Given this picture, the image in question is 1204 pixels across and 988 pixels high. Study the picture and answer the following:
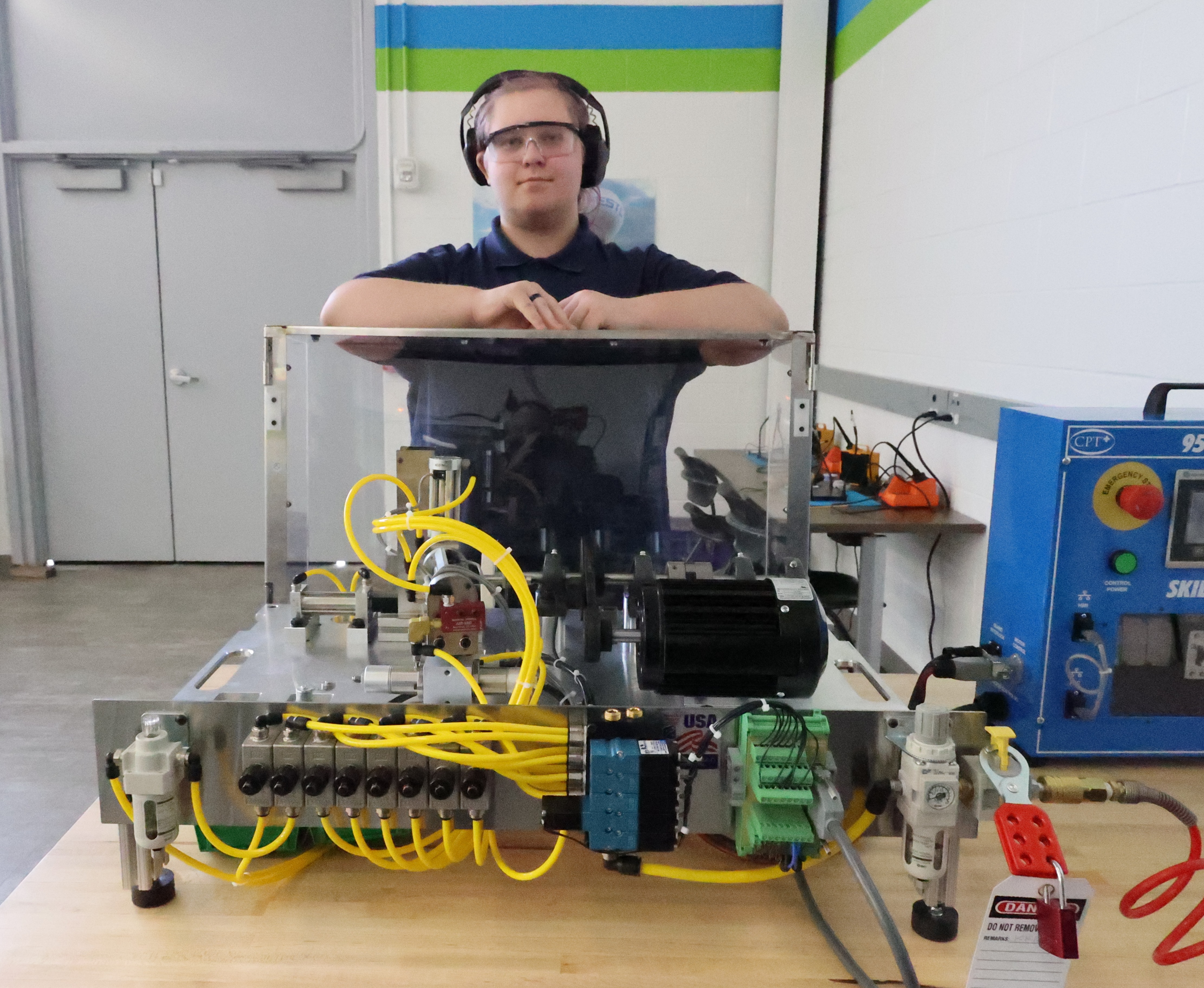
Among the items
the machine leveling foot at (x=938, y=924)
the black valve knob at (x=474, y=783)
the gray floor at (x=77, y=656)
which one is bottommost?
the gray floor at (x=77, y=656)

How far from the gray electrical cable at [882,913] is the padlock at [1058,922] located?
10 centimetres

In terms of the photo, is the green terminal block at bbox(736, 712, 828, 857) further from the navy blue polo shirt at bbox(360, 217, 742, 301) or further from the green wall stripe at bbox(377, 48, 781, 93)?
the green wall stripe at bbox(377, 48, 781, 93)

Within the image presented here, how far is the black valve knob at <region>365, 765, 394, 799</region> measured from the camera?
716mm

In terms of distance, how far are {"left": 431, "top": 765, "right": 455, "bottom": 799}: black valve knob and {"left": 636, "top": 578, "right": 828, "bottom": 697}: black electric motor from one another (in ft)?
0.64

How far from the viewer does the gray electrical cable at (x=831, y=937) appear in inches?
27.5

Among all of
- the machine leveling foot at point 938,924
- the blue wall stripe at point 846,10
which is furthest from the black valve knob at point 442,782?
the blue wall stripe at point 846,10

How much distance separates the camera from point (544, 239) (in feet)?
5.41

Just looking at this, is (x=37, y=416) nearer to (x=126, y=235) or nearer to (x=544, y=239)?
(x=126, y=235)

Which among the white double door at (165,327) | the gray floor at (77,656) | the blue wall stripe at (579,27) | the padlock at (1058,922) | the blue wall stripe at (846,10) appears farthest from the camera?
the white double door at (165,327)

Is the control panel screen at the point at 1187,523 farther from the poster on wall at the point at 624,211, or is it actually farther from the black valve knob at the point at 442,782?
the poster on wall at the point at 624,211

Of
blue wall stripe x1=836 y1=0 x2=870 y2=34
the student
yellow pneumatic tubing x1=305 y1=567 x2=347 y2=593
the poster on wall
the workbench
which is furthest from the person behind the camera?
the poster on wall

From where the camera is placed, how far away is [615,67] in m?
3.60

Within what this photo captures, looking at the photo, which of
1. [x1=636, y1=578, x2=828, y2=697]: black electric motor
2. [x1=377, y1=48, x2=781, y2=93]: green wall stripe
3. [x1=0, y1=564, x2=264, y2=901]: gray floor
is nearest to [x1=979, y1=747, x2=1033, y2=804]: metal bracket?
[x1=636, y1=578, x2=828, y2=697]: black electric motor

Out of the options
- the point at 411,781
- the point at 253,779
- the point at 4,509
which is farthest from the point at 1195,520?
the point at 4,509
